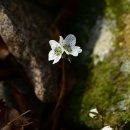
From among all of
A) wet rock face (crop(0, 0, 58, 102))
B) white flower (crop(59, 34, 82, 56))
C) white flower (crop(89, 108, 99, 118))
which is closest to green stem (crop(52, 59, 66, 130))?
wet rock face (crop(0, 0, 58, 102))

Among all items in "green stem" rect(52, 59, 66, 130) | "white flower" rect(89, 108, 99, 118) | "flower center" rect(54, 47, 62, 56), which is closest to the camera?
"flower center" rect(54, 47, 62, 56)

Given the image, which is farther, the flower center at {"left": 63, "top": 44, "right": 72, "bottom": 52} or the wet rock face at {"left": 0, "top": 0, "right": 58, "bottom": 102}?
the wet rock face at {"left": 0, "top": 0, "right": 58, "bottom": 102}

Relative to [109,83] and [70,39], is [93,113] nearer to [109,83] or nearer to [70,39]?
[109,83]

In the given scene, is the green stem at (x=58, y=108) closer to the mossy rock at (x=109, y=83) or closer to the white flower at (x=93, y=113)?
the mossy rock at (x=109, y=83)

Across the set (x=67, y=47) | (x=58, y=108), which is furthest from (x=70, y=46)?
(x=58, y=108)

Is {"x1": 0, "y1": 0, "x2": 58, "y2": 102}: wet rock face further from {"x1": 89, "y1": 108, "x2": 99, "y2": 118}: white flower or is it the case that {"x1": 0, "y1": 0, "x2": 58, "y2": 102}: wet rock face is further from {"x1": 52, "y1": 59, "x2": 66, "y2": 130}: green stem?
{"x1": 89, "y1": 108, "x2": 99, "y2": 118}: white flower

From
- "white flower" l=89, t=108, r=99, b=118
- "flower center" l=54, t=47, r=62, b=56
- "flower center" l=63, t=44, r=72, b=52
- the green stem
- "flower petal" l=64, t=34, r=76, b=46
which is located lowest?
"white flower" l=89, t=108, r=99, b=118

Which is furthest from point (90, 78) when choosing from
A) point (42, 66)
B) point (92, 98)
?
point (42, 66)

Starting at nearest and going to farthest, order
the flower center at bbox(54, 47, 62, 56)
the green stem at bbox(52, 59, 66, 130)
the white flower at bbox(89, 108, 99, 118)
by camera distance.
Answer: the flower center at bbox(54, 47, 62, 56) → the white flower at bbox(89, 108, 99, 118) → the green stem at bbox(52, 59, 66, 130)
